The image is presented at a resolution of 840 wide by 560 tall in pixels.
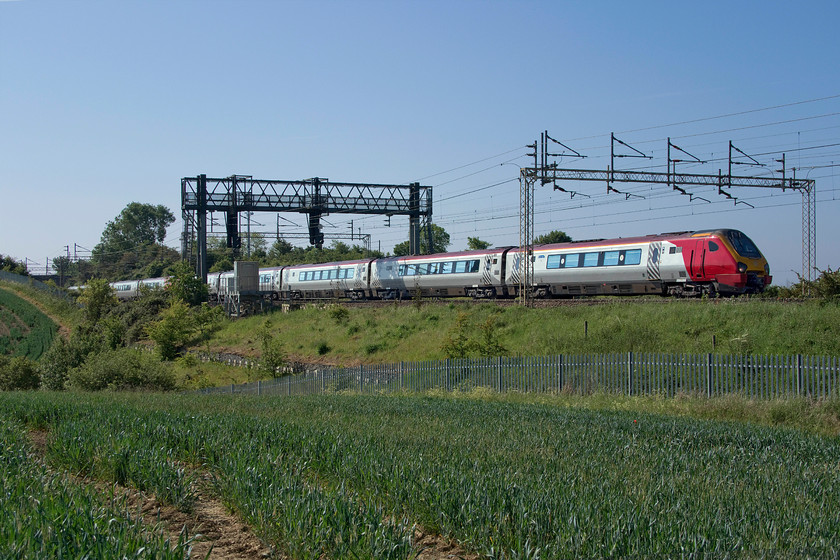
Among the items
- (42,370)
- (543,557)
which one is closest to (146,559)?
(543,557)

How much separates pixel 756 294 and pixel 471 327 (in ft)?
42.4

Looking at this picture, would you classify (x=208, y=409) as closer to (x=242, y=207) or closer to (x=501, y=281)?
Result: (x=501, y=281)

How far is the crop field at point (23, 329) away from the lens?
59312 mm

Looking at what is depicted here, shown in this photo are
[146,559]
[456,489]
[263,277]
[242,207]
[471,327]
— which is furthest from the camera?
[263,277]

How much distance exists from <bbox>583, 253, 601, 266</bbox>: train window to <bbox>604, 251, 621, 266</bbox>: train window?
1.50 feet

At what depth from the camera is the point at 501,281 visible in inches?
1563

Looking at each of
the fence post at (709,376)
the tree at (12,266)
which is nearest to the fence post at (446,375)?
the fence post at (709,376)

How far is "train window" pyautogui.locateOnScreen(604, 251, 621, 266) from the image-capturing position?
110ft

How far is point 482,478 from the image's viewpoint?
7.41m

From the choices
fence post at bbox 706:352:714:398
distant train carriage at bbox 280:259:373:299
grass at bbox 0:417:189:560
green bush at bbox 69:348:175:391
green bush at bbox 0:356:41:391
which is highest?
distant train carriage at bbox 280:259:373:299

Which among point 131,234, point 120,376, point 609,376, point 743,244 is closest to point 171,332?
point 120,376

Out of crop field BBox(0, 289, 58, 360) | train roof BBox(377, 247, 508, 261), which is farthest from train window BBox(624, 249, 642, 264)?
crop field BBox(0, 289, 58, 360)

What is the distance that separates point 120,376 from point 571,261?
22.9 m

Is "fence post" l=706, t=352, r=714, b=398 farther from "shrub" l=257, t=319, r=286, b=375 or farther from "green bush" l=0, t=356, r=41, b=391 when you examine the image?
"green bush" l=0, t=356, r=41, b=391
